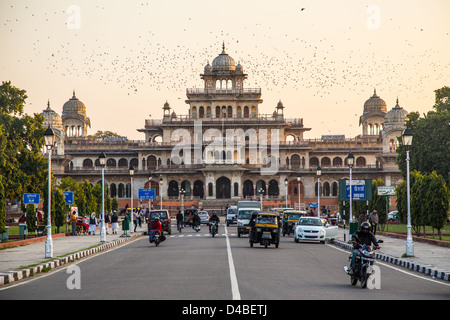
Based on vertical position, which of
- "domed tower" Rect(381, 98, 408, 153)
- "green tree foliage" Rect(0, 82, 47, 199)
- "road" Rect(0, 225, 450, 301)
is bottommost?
"road" Rect(0, 225, 450, 301)

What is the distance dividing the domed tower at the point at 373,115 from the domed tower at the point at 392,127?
512 cm

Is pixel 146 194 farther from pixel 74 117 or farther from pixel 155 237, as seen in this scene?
pixel 74 117

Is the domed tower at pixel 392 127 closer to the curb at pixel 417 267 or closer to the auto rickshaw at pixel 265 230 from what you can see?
the auto rickshaw at pixel 265 230

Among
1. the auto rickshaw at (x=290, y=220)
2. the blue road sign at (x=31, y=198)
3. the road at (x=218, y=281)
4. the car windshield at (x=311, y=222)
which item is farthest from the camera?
the auto rickshaw at (x=290, y=220)

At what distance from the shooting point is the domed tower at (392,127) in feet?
358

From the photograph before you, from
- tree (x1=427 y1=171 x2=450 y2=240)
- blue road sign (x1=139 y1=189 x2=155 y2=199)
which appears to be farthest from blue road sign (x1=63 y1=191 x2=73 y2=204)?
tree (x1=427 y1=171 x2=450 y2=240)

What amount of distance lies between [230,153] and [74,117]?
94.2 ft

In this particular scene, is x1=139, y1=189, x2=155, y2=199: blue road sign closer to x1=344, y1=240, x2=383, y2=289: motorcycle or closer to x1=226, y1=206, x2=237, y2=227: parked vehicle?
x1=226, y1=206, x2=237, y2=227: parked vehicle

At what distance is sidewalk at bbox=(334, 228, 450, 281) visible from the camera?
72.5 feet

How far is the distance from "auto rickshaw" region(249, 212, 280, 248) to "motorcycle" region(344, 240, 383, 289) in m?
15.7

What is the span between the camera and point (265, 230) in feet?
113

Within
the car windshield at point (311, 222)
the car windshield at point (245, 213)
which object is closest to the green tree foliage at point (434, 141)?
the car windshield at point (245, 213)

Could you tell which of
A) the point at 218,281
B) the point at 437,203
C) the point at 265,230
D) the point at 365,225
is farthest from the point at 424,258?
the point at 437,203
